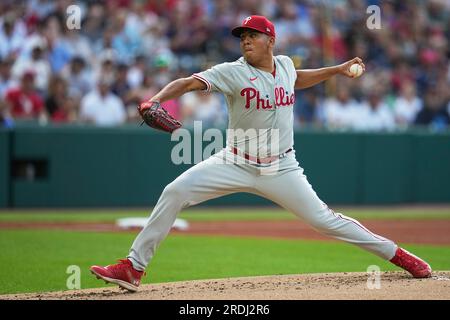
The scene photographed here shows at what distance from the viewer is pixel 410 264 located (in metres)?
6.96

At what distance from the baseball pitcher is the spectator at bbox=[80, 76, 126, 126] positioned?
8030 mm

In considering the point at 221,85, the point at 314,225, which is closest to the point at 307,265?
the point at 314,225

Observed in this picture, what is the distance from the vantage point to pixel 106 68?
1441 cm

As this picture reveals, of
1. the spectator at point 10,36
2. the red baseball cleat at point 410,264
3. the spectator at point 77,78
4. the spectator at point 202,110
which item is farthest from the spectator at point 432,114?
the red baseball cleat at point 410,264

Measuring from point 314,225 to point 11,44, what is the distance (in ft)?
29.8

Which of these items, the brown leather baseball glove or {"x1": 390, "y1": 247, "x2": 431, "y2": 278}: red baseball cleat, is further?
{"x1": 390, "y1": 247, "x2": 431, "y2": 278}: red baseball cleat

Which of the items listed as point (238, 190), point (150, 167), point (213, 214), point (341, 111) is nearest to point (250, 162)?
point (238, 190)

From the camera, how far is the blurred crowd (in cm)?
1423

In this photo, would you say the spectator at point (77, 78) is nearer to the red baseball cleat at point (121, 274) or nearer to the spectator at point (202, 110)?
the spectator at point (202, 110)

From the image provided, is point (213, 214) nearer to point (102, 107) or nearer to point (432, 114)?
point (102, 107)

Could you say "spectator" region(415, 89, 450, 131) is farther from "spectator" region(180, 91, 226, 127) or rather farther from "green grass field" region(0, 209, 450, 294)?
"green grass field" region(0, 209, 450, 294)

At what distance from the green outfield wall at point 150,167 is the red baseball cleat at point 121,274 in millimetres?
8120

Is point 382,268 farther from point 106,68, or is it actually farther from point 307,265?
point 106,68

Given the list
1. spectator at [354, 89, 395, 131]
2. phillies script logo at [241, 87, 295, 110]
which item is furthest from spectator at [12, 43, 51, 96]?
phillies script logo at [241, 87, 295, 110]
